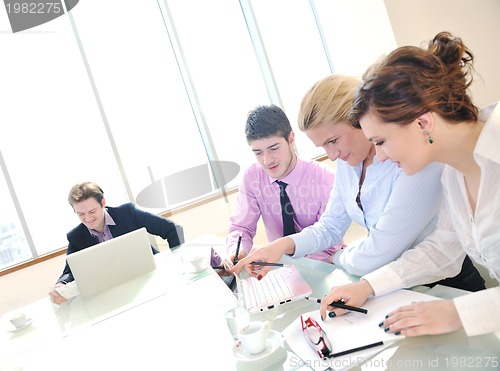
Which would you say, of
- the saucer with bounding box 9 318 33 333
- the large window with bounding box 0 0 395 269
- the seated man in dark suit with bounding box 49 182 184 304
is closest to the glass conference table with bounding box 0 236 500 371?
the saucer with bounding box 9 318 33 333

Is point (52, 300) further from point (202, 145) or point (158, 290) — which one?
point (202, 145)

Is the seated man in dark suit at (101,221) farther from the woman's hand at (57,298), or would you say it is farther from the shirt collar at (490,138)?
the shirt collar at (490,138)

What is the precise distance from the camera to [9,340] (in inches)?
60.2

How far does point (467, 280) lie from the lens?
4.08 feet

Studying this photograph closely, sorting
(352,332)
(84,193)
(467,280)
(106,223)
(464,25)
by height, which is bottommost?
(467,280)

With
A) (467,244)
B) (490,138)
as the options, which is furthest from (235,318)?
(490,138)

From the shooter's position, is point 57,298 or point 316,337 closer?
point 316,337

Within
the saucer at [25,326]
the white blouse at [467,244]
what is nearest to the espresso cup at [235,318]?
the white blouse at [467,244]

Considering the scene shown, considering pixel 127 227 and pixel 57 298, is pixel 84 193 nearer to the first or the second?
pixel 127 227

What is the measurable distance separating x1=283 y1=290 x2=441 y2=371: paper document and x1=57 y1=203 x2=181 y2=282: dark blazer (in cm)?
173

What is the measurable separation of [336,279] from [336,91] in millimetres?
653

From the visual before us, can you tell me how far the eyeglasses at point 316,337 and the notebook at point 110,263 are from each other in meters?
1.11

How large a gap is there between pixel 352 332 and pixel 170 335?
0.56 m

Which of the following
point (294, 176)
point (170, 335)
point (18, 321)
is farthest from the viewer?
point (294, 176)
